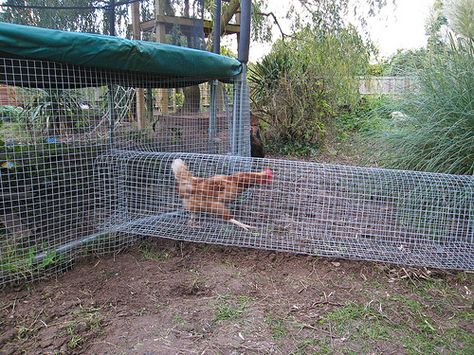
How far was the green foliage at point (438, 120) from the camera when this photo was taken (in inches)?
127

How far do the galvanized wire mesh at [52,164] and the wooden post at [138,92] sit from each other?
599 mm

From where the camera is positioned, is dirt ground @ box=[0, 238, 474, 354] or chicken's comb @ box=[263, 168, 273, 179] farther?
chicken's comb @ box=[263, 168, 273, 179]

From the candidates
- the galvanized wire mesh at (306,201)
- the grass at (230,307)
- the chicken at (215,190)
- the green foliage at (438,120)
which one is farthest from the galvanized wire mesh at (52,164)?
the green foliage at (438,120)

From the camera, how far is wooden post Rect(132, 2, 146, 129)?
380 cm

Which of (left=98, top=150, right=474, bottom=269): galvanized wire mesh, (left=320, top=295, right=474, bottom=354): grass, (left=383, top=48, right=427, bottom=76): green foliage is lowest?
(left=320, top=295, right=474, bottom=354): grass

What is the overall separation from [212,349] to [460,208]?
2074mm

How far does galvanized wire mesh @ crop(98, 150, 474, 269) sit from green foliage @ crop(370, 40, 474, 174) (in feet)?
2.36

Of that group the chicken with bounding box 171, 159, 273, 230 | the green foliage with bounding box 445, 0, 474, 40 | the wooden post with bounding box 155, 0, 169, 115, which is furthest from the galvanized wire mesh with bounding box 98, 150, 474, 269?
the green foliage with bounding box 445, 0, 474, 40

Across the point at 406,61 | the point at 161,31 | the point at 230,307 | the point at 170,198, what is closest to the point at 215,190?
the point at 170,198

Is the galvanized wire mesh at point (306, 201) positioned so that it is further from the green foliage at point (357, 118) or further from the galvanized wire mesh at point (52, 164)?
the green foliage at point (357, 118)

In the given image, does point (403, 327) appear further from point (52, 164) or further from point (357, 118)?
point (357, 118)

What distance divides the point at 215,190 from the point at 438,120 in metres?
2.36

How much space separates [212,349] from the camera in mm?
1706

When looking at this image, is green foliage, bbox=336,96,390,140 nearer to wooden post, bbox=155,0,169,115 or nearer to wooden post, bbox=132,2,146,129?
wooden post, bbox=155,0,169,115
